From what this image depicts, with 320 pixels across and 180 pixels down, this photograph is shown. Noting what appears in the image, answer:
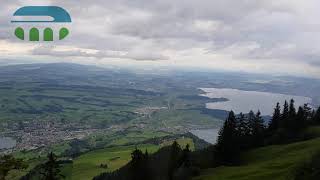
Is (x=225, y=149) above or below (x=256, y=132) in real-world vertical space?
below

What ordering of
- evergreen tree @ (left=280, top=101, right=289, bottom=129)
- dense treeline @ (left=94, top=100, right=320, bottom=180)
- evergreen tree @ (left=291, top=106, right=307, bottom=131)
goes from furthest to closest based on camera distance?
1. evergreen tree @ (left=280, top=101, right=289, bottom=129)
2. evergreen tree @ (left=291, top=106, right=307, bottom=131)
3. dense treeline @ (left=94, top=100, right=320, bottom=180)

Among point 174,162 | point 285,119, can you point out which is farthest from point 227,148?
point 285,119

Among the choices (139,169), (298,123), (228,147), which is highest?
(298,123)

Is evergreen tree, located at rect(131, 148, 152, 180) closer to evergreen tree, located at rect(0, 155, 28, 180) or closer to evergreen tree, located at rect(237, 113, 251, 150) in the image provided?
evergreen tree, located at rect(237, 113, 251, 150)

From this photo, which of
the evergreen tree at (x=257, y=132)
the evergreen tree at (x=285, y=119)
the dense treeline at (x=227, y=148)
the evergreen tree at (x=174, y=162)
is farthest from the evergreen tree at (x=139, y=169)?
the evergreen tree at (x=285, y=119)

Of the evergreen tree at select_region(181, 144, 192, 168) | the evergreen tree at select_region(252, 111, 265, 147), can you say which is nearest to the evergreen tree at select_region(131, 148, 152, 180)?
the evergreen tree at select_region(181, 144, 192, 168)

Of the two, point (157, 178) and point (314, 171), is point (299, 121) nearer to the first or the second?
point (157, 178)

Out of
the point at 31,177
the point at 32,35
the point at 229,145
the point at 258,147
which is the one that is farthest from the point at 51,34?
the point at 31,177

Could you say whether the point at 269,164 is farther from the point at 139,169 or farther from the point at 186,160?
the point at 139,169

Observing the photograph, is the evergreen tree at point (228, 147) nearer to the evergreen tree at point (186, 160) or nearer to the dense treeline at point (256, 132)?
the dense treeline at point (256, 132)
